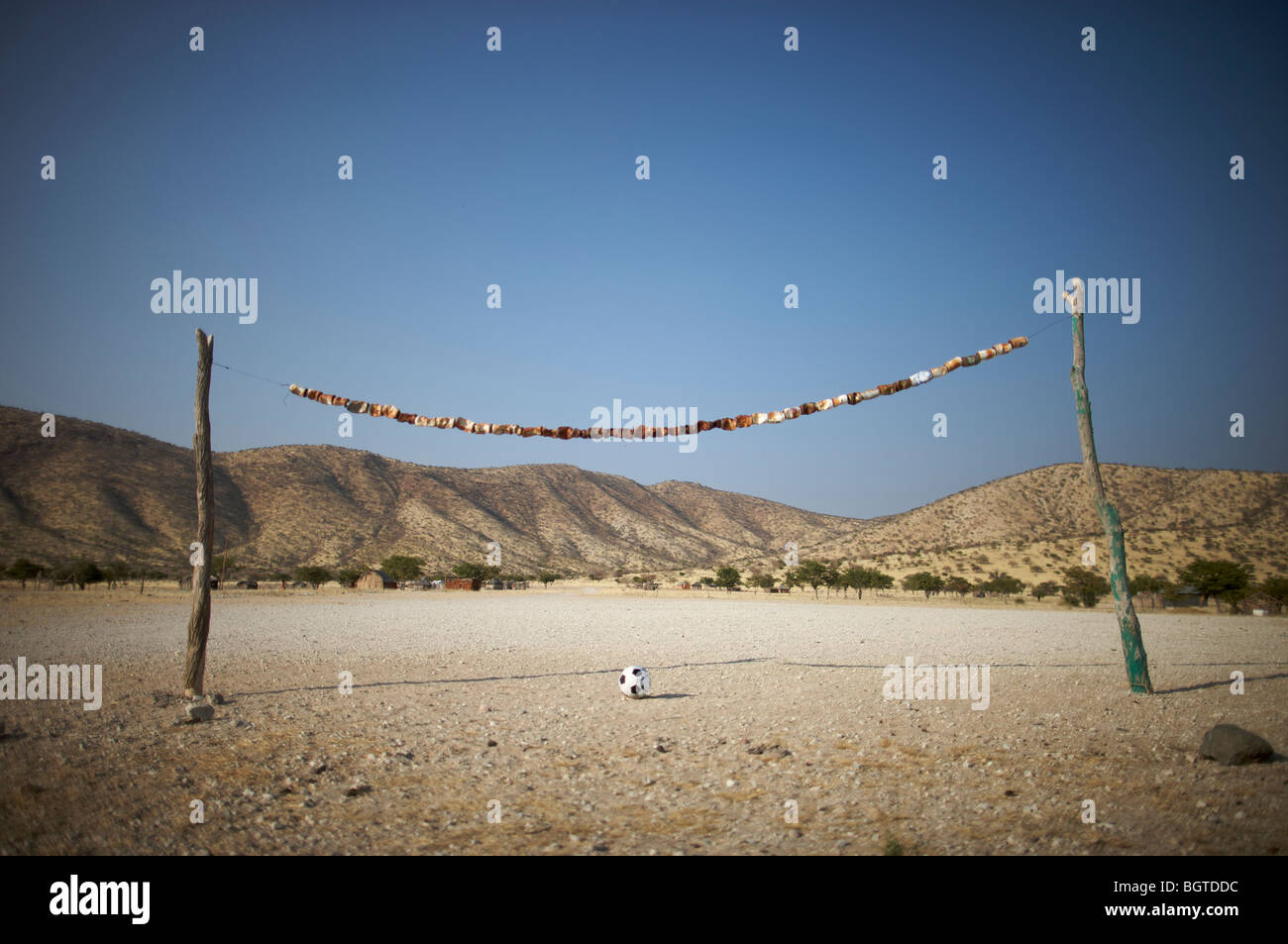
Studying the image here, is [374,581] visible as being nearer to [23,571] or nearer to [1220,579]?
[23,571]

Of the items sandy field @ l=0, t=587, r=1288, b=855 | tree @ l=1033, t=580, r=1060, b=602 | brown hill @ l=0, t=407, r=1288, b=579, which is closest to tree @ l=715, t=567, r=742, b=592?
brown hill @ l=0, t=407, r=1288, b=579

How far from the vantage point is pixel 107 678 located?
10961 mm

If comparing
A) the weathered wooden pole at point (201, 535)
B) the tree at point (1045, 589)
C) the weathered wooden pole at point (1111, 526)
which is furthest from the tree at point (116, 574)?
the tree at point (1045, 589)

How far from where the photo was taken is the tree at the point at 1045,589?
4673 centimetres

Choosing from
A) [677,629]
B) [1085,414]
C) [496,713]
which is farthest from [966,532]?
[496,713]

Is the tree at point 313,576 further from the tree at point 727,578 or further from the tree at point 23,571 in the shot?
the tree at point 727,578

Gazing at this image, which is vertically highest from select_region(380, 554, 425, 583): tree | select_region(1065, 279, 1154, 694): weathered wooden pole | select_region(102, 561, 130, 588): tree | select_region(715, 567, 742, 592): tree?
select_region(1065, 279, 1154, 694): weathered wooden pole

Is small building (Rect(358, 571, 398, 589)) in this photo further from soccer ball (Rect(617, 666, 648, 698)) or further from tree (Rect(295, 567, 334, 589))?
soccer ball (Rect(617, 666, 648, 698))

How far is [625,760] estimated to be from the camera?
6793mm

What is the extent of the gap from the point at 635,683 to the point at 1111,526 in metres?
7.92

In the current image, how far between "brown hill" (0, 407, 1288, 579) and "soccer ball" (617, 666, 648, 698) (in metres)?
54.0

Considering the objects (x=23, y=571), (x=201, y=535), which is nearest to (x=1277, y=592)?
(x=201, y=535)

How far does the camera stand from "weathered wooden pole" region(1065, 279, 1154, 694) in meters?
10.0

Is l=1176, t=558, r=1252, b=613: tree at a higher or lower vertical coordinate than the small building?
higher
